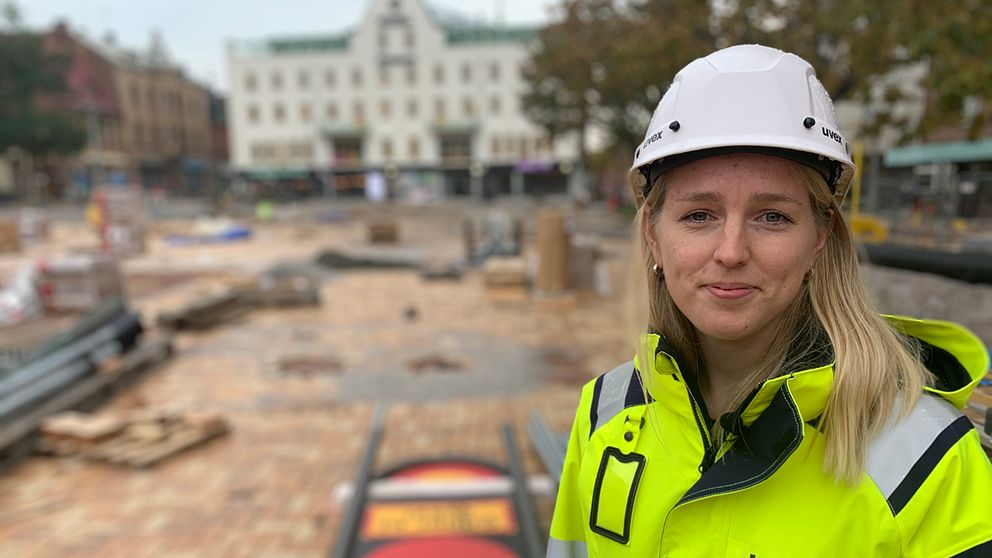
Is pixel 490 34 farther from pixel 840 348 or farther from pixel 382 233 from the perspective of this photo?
pixel 840 348

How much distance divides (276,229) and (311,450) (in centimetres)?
2805

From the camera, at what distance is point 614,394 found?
1.55 meters

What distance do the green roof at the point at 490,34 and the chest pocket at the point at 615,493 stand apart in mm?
55977

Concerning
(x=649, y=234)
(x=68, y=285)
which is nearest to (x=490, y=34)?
(x=68, y=285)

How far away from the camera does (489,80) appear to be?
5422cm

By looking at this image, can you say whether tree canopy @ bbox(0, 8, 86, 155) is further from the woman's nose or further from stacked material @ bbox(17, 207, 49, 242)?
the woman's nose

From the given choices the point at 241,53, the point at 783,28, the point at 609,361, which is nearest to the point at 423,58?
the point at 241,53

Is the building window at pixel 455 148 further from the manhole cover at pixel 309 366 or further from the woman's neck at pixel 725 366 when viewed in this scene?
the woman's neck at pixel 725 366

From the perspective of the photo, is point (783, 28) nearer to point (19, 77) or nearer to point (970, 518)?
point (970, 518)

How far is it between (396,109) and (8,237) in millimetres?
35810

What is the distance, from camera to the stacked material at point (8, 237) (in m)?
23.8

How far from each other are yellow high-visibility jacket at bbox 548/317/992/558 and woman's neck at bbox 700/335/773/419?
63 millimetres

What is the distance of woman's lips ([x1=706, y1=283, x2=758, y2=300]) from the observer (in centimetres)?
124

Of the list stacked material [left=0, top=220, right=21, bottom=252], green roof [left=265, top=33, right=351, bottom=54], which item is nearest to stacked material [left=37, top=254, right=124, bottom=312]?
stacked material [left=0, top=220, right=21, bottom=252]
